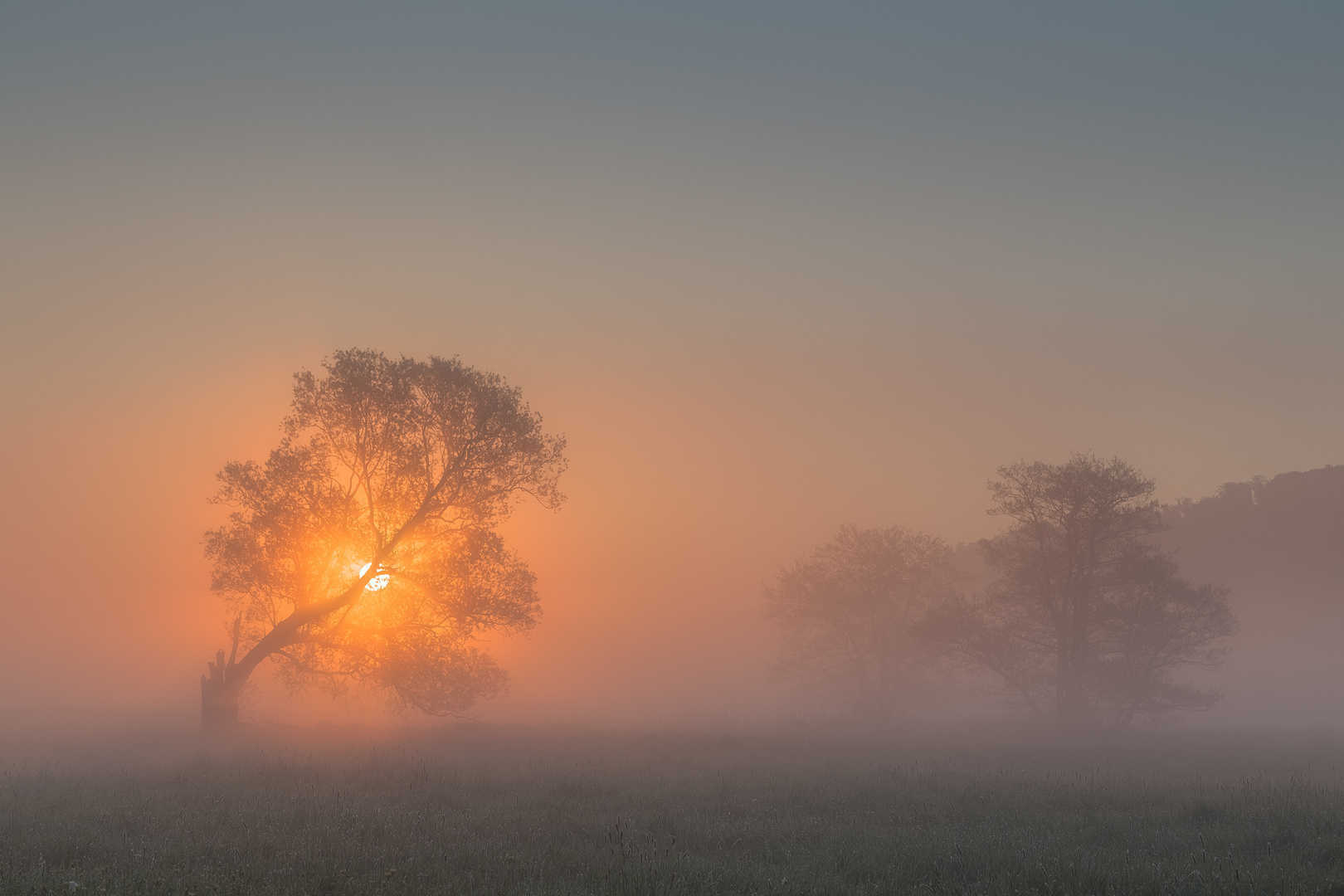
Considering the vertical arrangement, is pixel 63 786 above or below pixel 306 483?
below

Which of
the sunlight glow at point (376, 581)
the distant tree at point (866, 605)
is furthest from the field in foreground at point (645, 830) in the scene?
the distant tree at point (866, 605)

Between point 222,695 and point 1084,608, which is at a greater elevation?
point 1084,608

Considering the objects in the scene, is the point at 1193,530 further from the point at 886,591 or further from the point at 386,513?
the point at 386,513

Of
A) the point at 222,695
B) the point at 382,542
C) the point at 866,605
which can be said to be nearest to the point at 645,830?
the point at 382,542

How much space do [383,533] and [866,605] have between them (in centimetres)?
3471

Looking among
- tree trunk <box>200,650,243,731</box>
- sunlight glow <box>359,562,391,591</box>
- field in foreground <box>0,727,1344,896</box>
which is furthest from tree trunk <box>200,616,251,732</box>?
field in foreground <box>0,727,1344,896</box>

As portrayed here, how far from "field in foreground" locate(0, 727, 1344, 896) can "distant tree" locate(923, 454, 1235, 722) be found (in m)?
16.4

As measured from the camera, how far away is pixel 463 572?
24.9 m

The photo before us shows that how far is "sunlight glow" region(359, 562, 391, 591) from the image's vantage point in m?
24.5

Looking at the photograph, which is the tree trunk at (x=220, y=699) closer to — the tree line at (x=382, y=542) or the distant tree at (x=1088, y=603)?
the tree line at (x=382, y=542)

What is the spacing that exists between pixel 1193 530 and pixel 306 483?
94.3 meters

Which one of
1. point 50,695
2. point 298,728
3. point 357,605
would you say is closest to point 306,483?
point 357,605

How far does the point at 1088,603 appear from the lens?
34.6 metres

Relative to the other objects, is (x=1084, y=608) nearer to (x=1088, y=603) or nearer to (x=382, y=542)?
(x=1088, y=603)
